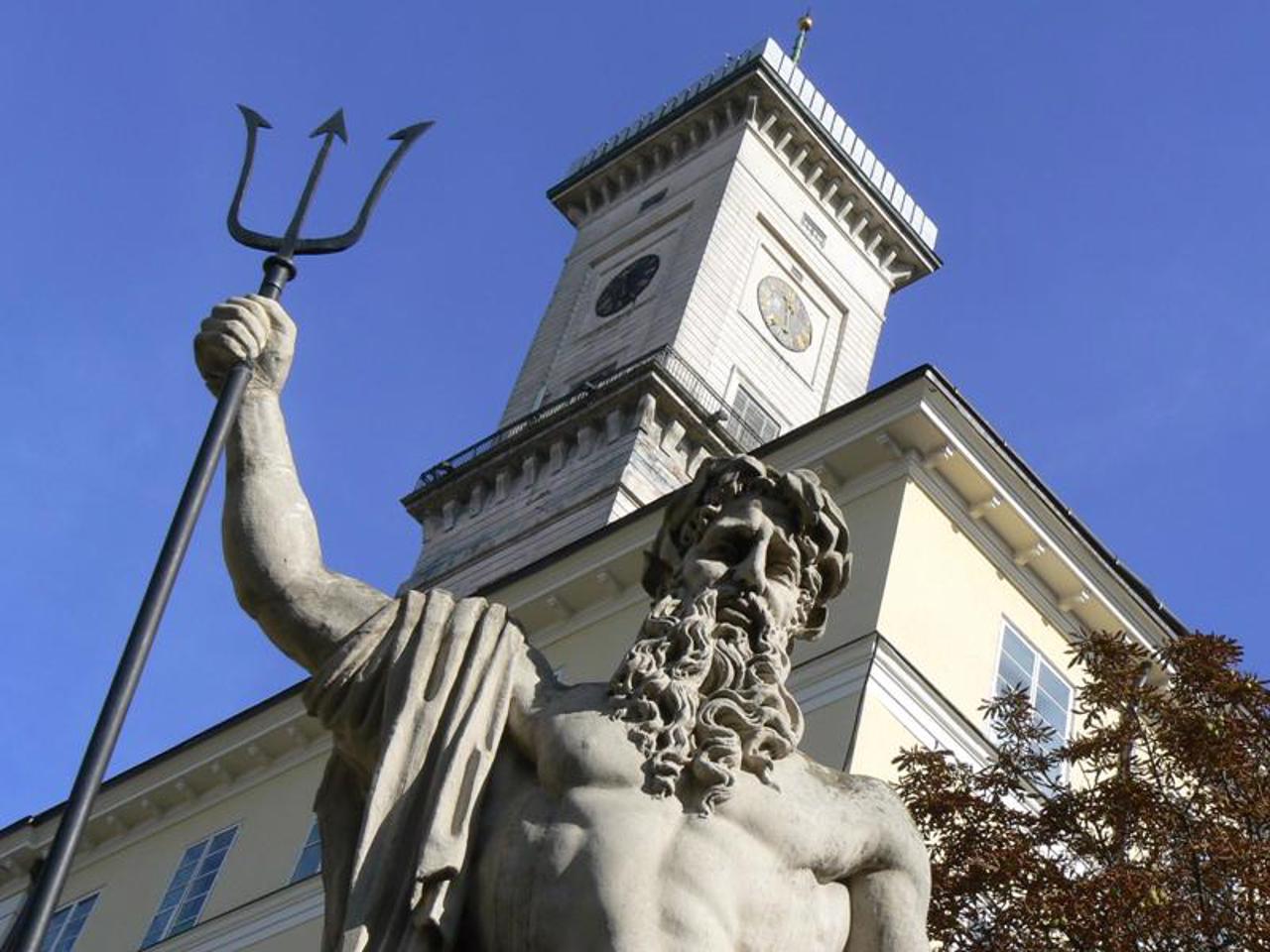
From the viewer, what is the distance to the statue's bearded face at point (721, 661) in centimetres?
438

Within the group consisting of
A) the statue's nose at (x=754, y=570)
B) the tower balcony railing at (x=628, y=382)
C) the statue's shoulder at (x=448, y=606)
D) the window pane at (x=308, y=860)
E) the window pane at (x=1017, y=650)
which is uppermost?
the tower balcony railing at (x=628, y=382)

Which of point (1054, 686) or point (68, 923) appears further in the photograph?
point (68, 923)

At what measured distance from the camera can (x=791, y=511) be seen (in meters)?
4.93

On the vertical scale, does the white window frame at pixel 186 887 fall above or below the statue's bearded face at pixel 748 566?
above

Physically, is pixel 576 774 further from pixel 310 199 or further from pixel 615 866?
pixel 310 199

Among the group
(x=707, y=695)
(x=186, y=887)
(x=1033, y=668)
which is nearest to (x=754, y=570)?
(x=707, y=695)

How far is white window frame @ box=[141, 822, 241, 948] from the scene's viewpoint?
29.4 meters

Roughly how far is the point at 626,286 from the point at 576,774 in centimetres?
5058

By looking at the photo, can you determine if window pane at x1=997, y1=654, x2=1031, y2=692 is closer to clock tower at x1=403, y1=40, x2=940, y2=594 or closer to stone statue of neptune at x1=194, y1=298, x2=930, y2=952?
clock tower at x1=403, y1=40, x2=940, y2=594

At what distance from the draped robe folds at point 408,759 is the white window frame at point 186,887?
25453 mm

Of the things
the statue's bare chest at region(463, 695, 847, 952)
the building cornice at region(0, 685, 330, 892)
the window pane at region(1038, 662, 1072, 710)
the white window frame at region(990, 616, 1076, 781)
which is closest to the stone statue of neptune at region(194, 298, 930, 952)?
the statue's bare chest at region(463, 695, 847, 952)

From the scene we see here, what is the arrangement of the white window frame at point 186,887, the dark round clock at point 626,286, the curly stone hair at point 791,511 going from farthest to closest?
the dark round clock at point 626,286, the white window frame at point 186,887, the curly stone hair at point 791,511

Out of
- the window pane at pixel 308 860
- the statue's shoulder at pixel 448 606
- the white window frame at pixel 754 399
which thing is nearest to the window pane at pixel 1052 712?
the window pane at pixel 308 860

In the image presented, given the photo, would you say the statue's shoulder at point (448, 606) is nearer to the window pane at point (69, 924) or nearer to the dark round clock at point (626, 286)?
the window pane at point (69, 924)
